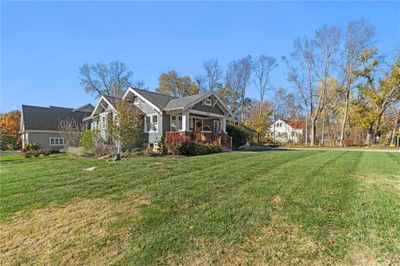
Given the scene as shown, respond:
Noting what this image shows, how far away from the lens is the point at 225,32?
44.8ft

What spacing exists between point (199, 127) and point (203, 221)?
59.9 ft

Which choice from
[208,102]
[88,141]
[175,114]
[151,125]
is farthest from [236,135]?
[88,141]

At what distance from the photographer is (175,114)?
63.2 feet

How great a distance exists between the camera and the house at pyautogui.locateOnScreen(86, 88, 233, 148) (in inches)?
696

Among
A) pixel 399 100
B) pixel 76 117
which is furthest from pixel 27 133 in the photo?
pixel 399 100

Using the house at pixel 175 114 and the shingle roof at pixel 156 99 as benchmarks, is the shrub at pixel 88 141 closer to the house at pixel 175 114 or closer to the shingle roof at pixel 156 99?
the house at pixel 175 114

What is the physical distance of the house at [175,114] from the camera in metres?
17.7

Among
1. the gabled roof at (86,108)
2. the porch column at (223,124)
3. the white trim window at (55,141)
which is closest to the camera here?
the porch column at (223,124)

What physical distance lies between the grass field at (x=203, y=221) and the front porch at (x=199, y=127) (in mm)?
10914

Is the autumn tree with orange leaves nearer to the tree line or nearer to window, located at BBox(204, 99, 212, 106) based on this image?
the tree line

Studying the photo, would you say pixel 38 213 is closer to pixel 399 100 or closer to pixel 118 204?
pixel 118 204

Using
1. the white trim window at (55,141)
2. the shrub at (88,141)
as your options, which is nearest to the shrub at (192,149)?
the shrub at (88,141)

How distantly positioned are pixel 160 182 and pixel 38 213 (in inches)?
109

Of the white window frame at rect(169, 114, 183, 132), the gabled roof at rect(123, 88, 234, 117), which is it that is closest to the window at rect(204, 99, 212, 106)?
the gabled roof at rect(123, 88, 234, 117)
